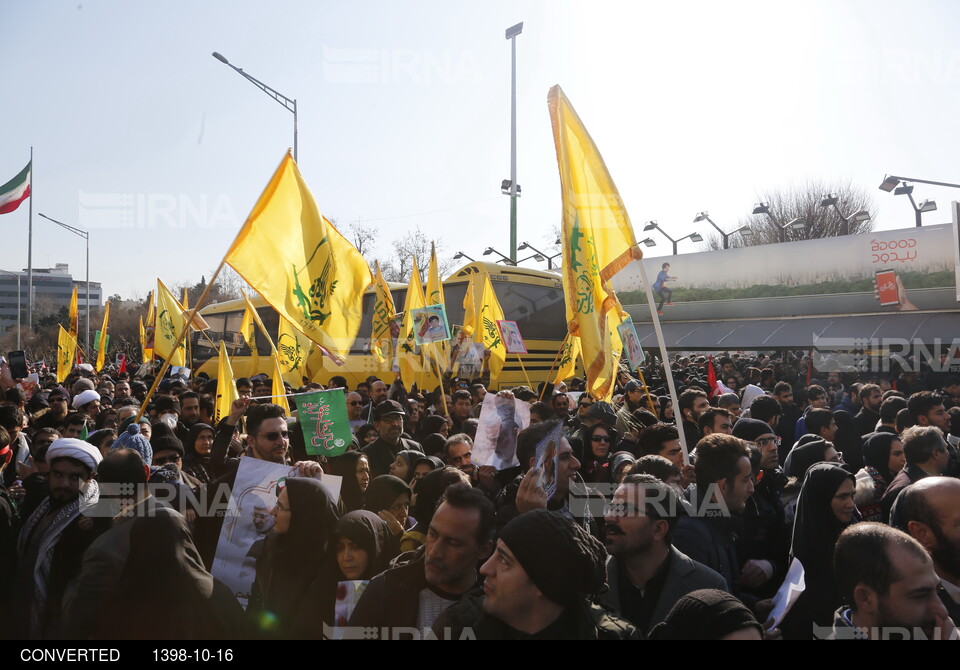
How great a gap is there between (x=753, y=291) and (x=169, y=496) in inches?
993

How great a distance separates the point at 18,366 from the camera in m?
9.59

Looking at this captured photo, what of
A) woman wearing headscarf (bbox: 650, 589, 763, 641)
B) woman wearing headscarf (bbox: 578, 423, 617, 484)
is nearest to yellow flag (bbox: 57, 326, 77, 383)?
woman wearing headscarf (bbox: 578, 423, 617, 484)

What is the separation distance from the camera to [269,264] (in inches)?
216

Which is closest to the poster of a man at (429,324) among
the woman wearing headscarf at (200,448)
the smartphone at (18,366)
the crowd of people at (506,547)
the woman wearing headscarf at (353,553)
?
the woman wearing headscarf at (200,448)

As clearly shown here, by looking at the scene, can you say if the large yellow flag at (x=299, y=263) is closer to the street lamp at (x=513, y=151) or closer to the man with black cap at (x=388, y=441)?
the man with black cap at (x=388, y=441)

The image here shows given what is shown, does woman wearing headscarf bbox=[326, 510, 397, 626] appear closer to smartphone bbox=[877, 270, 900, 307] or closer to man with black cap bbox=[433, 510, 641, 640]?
man with black cap bbox=[433, 510, 641, 640]

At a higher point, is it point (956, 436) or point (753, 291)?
point (753, 291)

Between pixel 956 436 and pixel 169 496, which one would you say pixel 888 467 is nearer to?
pixel 956 436

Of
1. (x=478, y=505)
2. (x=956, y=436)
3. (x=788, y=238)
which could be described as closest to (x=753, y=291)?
(x=788, y=238)

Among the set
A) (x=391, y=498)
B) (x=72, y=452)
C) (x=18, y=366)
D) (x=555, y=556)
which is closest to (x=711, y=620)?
(x=555, y=556)

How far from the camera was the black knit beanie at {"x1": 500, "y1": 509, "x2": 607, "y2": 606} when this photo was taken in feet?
7.04

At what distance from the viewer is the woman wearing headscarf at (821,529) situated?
3.06 m

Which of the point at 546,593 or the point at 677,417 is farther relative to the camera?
the point at 677,417

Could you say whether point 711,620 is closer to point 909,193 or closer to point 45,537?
point 45,537
